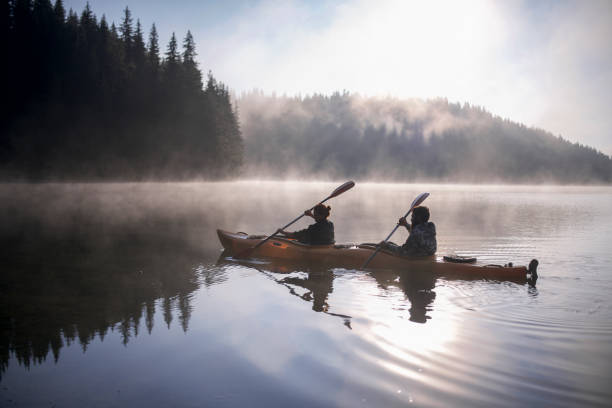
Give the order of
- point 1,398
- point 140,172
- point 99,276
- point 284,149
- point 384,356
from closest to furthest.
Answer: point 1,398 < point 384,356 < point 99,276 < point 140,172 < point 284,149

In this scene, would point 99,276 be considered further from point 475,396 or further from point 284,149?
point 284,149

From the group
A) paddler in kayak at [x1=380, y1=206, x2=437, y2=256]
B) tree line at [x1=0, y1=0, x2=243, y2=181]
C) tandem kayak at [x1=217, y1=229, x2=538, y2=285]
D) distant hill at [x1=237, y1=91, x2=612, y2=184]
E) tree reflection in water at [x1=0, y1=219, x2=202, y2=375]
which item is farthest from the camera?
distant hill at [x1=237, y1=91, x2=612, y2=184]

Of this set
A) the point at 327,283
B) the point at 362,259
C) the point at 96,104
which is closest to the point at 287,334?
the point at 327,283

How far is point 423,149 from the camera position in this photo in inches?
6983

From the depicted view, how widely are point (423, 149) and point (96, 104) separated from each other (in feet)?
492

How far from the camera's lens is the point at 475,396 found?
413 cm

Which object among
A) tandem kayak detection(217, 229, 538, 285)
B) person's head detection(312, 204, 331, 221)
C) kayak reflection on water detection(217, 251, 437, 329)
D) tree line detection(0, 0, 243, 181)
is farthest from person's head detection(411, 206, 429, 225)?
tree line detection(0, 0, 243, 181)

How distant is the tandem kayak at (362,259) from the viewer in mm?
8805

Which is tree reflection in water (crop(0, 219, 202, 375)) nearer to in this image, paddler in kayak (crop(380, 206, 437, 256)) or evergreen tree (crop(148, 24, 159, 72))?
paddler in kayak (crop(380, 206, 437, 256))

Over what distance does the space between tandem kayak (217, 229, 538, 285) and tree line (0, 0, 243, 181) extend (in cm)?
3643

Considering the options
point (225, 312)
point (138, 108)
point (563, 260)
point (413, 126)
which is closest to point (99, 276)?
point (225, 312)

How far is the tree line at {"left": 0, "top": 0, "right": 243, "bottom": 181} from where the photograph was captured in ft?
135

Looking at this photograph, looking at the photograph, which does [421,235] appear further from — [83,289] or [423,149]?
[423,149]

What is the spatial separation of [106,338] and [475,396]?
173 inches
